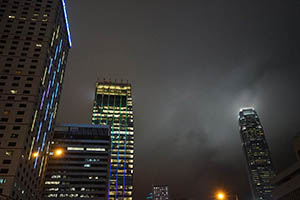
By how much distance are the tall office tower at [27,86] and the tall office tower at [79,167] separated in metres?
39.1

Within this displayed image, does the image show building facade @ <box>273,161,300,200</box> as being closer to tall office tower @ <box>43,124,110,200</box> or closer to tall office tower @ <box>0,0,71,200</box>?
tall office tower @ <box>43,124,110,200</box>

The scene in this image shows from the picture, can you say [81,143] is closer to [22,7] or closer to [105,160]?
[105,160]

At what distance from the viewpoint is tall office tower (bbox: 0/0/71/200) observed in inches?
3043

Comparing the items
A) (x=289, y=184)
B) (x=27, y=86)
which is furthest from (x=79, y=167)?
(x=289, y=184)

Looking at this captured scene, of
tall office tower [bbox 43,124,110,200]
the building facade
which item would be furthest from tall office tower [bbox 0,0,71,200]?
the building facade

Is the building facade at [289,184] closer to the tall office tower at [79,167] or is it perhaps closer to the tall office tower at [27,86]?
the tall office tower at [79,167]

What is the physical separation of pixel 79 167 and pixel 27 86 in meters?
66.5

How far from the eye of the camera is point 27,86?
89250mm

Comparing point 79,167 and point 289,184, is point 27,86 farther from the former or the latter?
point 289,184

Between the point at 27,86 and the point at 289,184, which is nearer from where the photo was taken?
the point at 27,86

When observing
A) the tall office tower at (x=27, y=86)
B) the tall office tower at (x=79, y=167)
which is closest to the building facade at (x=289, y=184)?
the tall office tower at (x=79, y=167)

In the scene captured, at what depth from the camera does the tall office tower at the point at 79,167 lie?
134 meters

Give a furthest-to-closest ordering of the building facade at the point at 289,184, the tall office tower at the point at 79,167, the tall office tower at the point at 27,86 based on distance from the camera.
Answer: the tall office tower at the point at 79,167 → the building facade at the point at 289,184 → the tall office tower at the point at 27,86

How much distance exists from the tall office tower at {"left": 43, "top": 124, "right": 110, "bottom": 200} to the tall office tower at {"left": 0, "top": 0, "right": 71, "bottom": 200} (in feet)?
128
